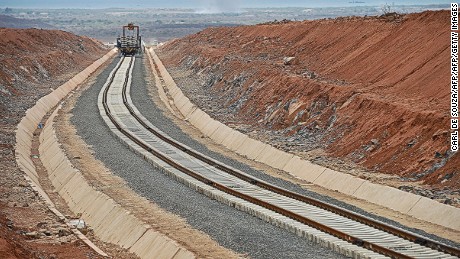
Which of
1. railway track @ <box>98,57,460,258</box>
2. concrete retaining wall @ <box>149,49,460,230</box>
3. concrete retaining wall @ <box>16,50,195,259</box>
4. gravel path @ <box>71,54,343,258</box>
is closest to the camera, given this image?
railway track @ <box>98,57,460,258</box>

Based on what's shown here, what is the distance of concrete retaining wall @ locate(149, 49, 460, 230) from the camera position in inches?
814

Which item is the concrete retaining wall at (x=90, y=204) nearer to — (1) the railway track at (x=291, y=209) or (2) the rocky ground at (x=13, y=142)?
(2) the rocky ground at (x=13, y=142)

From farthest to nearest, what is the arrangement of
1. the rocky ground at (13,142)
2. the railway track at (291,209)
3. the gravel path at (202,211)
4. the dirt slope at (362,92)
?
the dirt slope at (362,92) → the rocky ground at (13,142) → the gravel path at (202,211) → the railway track at (291,209)

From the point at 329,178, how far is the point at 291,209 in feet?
17.2

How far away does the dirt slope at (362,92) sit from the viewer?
2553 centimetres

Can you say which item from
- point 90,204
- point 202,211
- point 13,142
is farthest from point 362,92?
point 13,142

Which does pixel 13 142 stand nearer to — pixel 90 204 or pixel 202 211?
pixel 90 204

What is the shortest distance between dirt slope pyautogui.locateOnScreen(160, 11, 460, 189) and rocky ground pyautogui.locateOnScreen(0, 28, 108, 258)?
10.8 m

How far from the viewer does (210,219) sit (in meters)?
20.7

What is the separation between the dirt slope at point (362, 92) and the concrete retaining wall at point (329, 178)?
1.39 meters

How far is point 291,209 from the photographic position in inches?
825

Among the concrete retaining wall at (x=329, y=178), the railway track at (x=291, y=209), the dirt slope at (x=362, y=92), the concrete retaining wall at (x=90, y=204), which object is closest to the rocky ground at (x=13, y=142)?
the concrete retaining wall at (x=90, y=204)

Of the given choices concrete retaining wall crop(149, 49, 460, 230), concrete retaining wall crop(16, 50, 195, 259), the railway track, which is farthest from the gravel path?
concrete retaining wall crop(149, 49, 460, 230)

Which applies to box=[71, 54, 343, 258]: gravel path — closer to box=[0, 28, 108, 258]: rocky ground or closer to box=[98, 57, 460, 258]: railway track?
box=[98, 57, 460, 258]: railway track
